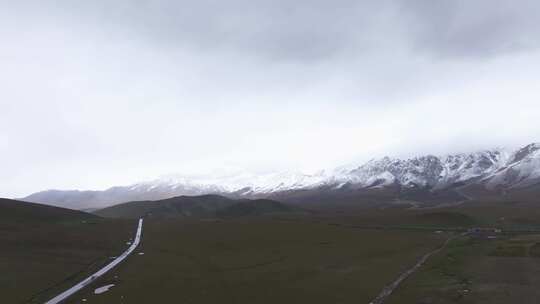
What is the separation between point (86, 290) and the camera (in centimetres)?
4928

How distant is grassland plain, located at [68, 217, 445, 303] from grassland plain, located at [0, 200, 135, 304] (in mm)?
5552

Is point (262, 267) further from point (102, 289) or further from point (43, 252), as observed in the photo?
point (43, 252)

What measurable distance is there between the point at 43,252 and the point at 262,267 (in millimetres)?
40832

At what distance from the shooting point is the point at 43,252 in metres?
77.1

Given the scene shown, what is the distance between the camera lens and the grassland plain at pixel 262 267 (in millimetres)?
46812

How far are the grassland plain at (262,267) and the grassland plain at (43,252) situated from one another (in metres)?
5.55

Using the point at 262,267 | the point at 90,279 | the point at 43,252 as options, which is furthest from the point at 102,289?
the point at 43,252

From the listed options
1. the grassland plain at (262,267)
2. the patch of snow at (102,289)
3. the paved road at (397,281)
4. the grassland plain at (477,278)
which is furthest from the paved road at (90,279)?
the grassland plain at (477,278)

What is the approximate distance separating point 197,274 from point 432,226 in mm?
103658

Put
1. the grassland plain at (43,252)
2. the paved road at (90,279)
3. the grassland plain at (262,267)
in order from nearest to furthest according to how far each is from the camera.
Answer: the paved road at (90,279) → the grassland plain at (262,267) → the grassland plain at (43,252)

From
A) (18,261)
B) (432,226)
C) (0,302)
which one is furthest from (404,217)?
(0,302)

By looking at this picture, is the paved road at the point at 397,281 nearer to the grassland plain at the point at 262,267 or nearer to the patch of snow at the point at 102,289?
the grassland plain at the point at 262,267

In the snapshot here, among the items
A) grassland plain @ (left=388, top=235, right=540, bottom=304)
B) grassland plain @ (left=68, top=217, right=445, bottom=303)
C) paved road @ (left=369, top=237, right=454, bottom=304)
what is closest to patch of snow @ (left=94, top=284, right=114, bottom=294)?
grassland plain @ (left=68, top=217, right=445, bottom=303)

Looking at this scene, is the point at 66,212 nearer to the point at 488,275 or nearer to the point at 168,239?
the point at 168,239
